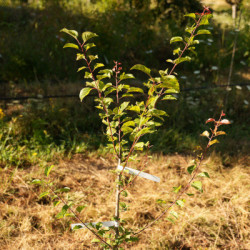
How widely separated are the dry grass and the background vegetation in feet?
0.05

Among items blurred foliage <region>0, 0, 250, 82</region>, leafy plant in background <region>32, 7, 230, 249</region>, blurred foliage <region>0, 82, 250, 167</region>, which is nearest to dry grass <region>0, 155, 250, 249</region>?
blurred foliage <region>0, 82, 250, 167</region>

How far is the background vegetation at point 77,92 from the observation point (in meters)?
2.57

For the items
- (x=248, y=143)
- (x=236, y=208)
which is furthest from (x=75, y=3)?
(x=236, y=208)

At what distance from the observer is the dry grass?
1.96 m

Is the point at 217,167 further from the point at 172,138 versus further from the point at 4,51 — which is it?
the point at 4,51

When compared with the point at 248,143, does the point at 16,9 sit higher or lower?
higher

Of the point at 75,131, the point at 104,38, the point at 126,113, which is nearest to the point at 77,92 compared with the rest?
the point at 75,131

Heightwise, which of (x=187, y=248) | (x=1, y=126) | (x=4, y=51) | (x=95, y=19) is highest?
(x=95, y=19)

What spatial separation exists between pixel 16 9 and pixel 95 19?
2179 mm

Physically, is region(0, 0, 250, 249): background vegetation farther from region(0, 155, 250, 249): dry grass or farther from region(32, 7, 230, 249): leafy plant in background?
region(32, 7, 230, 249): leafy plant in background

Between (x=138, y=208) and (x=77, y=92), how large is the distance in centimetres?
199

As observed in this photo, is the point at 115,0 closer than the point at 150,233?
No

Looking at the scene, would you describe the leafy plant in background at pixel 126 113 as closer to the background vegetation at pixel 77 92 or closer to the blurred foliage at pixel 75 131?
the background vegetation at pixel 77 92

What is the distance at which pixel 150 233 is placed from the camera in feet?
6.70
